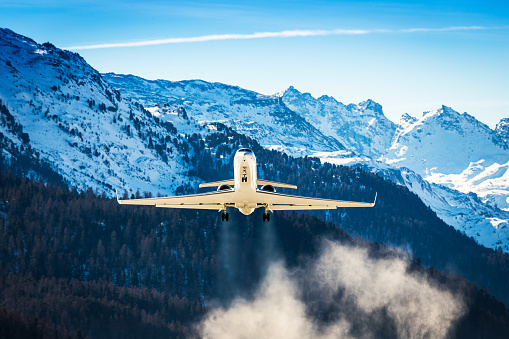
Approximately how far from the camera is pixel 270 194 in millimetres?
78875

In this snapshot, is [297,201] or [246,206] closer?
[297,201]

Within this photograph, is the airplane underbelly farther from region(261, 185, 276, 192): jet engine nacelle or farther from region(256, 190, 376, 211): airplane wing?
region(261, 185, 276, 192): jet engine nacelle

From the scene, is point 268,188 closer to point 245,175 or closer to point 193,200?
point 245,175

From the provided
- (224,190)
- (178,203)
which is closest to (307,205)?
(224,190)

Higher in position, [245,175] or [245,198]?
[245,175]

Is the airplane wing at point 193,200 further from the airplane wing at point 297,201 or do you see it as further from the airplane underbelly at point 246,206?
the airplane wing at point 297,201

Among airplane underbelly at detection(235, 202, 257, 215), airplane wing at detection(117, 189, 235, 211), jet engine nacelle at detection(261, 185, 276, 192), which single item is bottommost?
airplane underbelly at detection(235, 202, 257, 215)

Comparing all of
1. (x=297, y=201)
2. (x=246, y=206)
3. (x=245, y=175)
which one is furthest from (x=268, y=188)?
(x=245, y=175)

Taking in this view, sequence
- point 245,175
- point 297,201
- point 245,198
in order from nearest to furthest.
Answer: point 245,175, point 245,198, point 297,201

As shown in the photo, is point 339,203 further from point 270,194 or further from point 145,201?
point 145,201

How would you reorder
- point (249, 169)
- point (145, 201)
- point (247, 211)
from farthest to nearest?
point (247, 211) → point (145, 201) → point (249, 169)

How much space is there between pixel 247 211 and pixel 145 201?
13.4 m

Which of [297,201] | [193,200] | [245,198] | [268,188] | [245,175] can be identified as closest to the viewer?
[245,175]

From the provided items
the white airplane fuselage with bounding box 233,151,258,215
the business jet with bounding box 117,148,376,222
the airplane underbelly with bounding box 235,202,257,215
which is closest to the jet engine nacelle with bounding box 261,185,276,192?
the business jet with bounding box 117,148,376,222
